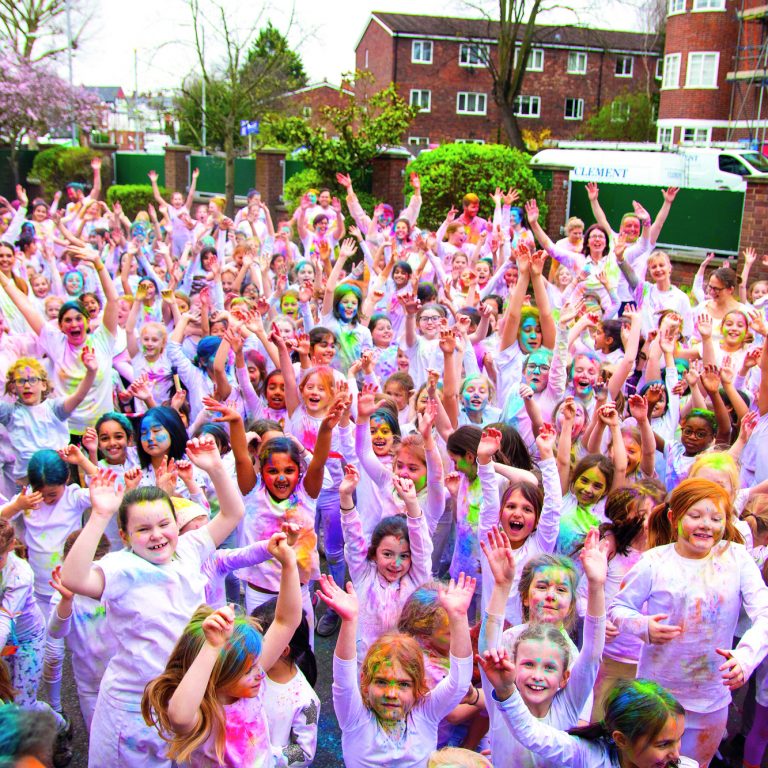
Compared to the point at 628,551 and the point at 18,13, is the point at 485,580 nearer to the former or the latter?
the point at 628,551

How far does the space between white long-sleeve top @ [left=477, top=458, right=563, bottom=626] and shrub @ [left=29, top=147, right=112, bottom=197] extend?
993 inches

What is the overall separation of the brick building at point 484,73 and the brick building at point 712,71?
5.95m

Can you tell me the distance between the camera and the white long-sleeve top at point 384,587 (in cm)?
402

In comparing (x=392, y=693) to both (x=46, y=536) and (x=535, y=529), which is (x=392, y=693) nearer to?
(x=535, y=529)

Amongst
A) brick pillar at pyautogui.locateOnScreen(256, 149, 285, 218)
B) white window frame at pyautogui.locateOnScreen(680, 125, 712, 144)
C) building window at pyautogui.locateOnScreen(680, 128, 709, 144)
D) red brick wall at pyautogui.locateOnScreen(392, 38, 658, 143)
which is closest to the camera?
brick pillar at pyautogui.locateOnScreen(256, 149, 285, 218)

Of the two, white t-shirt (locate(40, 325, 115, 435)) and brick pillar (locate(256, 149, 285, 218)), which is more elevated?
brick pillar (locate(256, 149, 285, 218))

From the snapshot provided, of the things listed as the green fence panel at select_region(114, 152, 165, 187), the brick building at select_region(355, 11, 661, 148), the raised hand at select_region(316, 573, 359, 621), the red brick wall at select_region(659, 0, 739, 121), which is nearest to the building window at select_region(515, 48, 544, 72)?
the brick building at select_region(355, 11, 661, 148)

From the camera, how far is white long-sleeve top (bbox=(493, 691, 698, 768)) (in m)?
2.92

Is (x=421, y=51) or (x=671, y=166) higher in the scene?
(x=421, y=51)

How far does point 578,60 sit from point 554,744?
47.7 metres

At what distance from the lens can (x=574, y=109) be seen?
46.7 meters

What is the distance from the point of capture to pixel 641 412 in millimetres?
4859

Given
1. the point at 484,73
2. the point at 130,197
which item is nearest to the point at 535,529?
the point at 130,197

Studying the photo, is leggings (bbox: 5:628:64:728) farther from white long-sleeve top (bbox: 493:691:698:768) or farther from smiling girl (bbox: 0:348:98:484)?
white long-sleeve top (bbox: 493:691:698:768)
